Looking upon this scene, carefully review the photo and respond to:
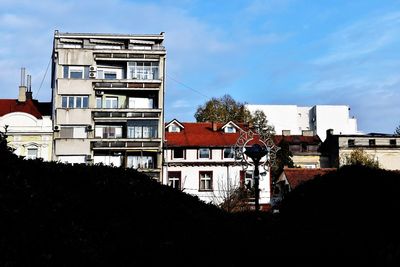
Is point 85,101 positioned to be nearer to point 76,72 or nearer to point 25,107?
point 76,72

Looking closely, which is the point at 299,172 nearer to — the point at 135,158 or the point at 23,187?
the point at 135,158

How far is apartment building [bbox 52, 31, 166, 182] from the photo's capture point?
1832 inches

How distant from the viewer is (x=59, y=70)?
4734 centimetres

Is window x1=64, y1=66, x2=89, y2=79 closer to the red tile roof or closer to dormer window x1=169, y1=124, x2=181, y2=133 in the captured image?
the red tile roof

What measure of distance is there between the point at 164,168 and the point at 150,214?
42200 mm

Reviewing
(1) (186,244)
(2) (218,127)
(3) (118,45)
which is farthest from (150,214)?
(2) (218,127)

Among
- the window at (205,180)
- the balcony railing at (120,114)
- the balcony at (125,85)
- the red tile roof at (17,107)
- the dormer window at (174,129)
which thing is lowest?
the window at (205,180)

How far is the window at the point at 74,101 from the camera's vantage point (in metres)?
47.3

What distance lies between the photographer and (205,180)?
5141 cm

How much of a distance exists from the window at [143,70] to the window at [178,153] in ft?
21.9

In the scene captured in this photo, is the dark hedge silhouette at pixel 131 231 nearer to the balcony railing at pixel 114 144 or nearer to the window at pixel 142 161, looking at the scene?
the balcony railing at pixel 114 144

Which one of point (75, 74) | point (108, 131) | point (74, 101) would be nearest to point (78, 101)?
point (74, 101)

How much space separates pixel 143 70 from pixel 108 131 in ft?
19.1

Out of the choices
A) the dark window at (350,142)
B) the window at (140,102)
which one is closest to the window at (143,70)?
the window at (140,102)
